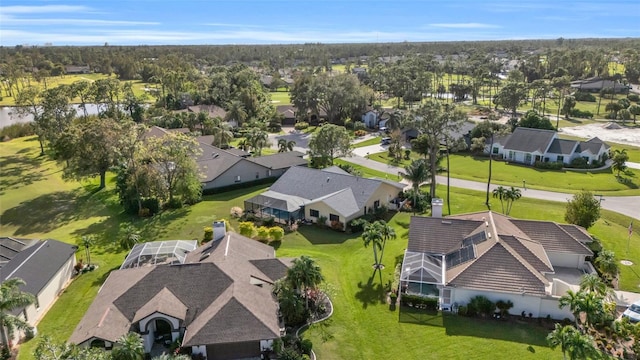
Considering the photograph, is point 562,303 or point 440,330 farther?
point 440,330

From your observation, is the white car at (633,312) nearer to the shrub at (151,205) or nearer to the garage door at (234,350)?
the garage door at (234,350)

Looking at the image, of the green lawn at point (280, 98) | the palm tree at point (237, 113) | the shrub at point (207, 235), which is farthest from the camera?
the green lawn at point (280, 98)

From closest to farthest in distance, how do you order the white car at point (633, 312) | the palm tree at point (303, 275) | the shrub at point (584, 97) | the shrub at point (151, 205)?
the white car at point (633, 312)
the palm tree at point (303, 275)
the shrub at point (151, 205)
the shrub at point (584, 97)

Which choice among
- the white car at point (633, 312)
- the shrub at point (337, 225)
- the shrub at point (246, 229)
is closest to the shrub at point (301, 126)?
the shrub at point (337, 225)

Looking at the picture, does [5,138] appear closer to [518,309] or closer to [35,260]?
[35,260]

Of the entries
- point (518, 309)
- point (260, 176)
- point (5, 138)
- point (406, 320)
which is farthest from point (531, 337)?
point (5, 138)
